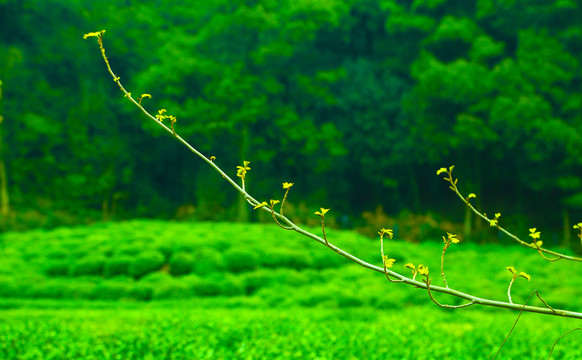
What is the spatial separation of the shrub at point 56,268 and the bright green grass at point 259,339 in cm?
278

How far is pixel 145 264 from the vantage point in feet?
29.4

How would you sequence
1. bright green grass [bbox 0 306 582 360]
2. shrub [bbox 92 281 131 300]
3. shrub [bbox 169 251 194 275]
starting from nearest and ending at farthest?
bright green grass [bbox 0 306 582 360] < shrub [bbox 92 281 131 300] < shrub [bbox 169 251 194 275]

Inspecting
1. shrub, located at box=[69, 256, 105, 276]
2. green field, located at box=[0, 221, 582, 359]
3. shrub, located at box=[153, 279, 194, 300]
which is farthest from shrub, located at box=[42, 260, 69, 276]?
shrub, located at box=[153, 279, 194, 300]

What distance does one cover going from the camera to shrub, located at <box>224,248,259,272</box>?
9227mm

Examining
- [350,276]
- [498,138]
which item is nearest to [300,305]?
[350,276]

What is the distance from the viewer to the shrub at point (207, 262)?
29.2 ft

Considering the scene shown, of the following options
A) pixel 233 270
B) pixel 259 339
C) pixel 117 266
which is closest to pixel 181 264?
pixel 233 270

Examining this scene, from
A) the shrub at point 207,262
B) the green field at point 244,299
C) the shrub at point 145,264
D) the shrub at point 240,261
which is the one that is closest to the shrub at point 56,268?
the green field at point 244,299

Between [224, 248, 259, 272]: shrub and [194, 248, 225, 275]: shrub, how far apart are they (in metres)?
0.13

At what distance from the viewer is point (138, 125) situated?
20078 millimetres

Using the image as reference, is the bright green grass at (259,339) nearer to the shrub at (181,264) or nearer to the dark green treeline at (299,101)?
the shrub at (181,264)

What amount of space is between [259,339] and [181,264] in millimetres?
4451

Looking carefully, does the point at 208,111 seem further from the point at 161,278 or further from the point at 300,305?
the point at 300,305

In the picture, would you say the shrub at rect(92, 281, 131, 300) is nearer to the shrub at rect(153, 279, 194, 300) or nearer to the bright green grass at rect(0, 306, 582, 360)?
the shrub at rect(153, 279, 194, 300)
